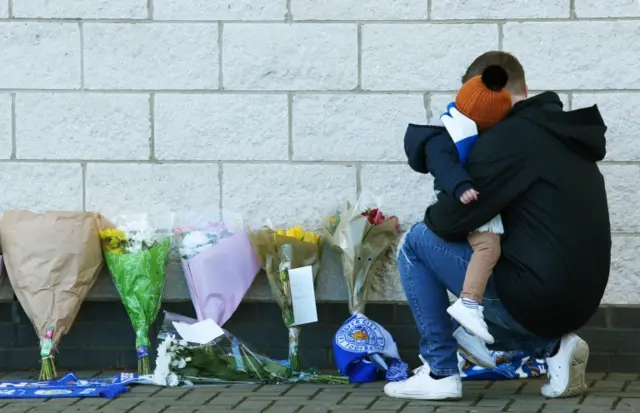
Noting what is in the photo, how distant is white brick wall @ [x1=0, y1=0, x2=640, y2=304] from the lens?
19.2 feet

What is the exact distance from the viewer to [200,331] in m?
5.82

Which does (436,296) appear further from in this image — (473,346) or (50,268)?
(50,268)

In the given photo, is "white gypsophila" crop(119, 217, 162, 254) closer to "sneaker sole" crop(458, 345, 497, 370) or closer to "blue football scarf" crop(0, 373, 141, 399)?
"blue football scarf" crop(0, 373, 141, 399)

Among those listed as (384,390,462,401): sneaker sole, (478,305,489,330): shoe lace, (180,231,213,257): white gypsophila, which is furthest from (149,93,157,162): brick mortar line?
(478,305,489,330): shoe lace

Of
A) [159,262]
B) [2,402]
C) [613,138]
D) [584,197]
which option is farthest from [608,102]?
[2,402]

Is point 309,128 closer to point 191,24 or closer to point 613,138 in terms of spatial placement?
point 191,24

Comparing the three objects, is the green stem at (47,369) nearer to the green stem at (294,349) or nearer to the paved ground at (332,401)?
the paved ground at (332,401)

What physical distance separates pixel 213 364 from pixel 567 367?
1.62 meters

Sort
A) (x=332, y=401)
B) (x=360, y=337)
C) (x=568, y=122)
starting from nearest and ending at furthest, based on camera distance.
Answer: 1. (x=568, y=122)
2. (x=332, y=401)
3. (x=360, y=337)

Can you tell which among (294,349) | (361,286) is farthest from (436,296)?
(294,349)

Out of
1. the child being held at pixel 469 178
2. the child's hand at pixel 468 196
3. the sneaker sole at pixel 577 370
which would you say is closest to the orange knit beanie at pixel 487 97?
the child being held at pixel 469 178

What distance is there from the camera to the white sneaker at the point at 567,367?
5.16m

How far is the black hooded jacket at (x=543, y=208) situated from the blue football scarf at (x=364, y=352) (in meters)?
0.91

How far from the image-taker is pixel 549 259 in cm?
489
